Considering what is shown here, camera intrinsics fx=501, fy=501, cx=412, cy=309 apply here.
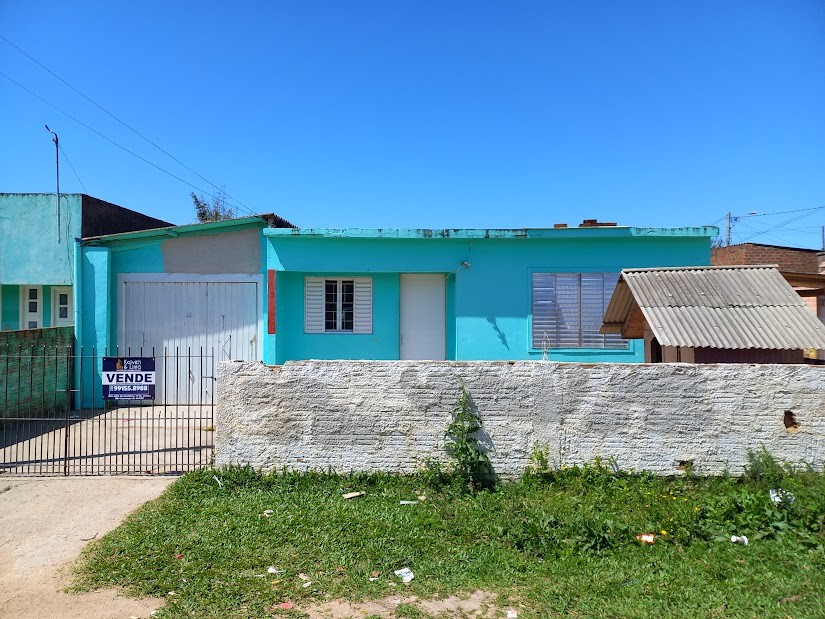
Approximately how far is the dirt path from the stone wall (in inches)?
45.9

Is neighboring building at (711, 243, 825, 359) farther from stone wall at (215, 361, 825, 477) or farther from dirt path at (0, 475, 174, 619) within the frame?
dirt path at (0, 475, 174, 619)

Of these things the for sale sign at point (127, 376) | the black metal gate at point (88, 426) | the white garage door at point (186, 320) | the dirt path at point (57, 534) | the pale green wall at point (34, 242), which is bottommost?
the dirt path at point (57, 534)

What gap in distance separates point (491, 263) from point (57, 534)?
8143mm

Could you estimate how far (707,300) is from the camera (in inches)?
243

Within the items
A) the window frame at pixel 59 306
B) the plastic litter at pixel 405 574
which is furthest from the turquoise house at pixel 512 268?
the plastic litter at pixel 405 574

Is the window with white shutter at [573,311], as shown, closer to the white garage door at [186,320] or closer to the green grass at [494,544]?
the green grass at [494,544]

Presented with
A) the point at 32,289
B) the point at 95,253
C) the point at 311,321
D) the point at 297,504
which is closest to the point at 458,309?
the point at 311,321

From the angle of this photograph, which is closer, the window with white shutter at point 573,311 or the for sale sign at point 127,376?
the for sale sign at point 127,376

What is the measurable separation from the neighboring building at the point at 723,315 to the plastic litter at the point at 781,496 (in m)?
1.49

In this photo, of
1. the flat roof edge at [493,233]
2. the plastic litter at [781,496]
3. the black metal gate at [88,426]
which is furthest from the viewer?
the flat roof edge at [493,233]

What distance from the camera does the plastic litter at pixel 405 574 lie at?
12.6ft

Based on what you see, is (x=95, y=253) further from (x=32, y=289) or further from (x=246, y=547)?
(x=246, y=547)

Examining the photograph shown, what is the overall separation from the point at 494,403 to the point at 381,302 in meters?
5.73

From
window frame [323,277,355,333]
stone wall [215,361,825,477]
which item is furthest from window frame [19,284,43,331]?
stone wall [215,361,825,477]
